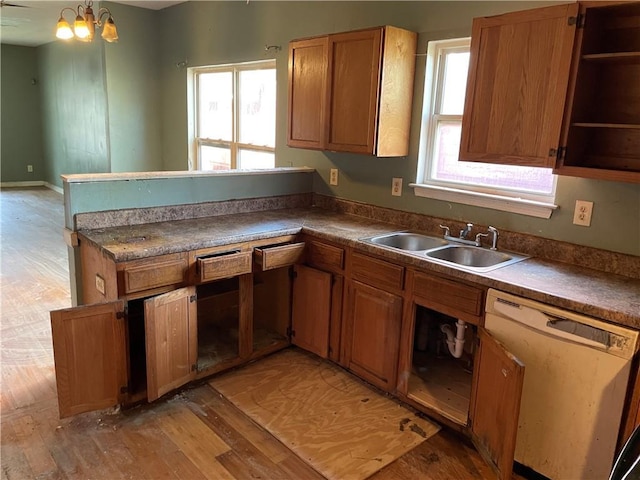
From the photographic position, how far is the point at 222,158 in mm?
4855

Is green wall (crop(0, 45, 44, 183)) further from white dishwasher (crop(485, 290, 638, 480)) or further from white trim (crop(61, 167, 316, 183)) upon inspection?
white dishwasher (crop(485, 290, 638, 480))

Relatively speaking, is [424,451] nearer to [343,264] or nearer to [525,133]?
[343,264]

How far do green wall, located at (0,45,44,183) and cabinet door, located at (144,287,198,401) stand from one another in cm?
828

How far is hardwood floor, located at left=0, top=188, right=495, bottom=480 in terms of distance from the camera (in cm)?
208

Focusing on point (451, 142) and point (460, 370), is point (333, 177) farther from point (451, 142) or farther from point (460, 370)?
point (460, 370)

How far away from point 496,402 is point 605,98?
145cm

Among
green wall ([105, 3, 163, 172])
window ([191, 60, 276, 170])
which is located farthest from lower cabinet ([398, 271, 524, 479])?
green wall ([105, 3, 163, 172])

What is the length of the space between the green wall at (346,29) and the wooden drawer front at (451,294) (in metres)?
0.63

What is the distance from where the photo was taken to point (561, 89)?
2.08 m

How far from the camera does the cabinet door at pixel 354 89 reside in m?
2.79

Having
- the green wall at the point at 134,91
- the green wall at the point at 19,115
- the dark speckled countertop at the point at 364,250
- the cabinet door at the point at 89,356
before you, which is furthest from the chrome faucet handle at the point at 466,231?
the green wall at the point at 19,115

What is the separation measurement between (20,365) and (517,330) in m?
2.75

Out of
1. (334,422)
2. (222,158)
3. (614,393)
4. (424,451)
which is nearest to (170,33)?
(222,158)

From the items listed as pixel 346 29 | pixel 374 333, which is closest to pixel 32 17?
pixel 346 29
